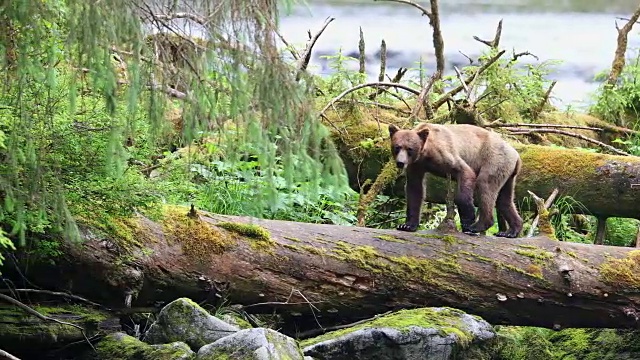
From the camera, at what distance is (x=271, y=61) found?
10.7 feet

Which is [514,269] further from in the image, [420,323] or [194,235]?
[194,235]

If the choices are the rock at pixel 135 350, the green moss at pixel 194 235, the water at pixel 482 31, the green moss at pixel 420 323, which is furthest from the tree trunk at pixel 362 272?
the water at pixel 482 31

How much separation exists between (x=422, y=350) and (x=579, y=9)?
A: 2514 centimetres

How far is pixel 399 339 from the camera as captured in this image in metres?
5.36

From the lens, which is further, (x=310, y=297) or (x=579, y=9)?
(x=579, y=9)

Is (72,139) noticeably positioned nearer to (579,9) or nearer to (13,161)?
(13,161)

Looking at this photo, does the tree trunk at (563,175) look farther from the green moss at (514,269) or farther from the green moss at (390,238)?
the green moss at (390,238)

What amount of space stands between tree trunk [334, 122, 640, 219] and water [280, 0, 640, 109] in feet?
26.7

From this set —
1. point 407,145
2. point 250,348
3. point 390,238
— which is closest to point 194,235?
point 250,348

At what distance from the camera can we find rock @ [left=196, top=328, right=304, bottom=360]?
4.54 m

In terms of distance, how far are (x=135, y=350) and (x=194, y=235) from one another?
859mm

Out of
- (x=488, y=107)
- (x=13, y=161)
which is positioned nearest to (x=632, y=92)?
(x=488, y=107)

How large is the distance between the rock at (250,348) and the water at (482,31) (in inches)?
463

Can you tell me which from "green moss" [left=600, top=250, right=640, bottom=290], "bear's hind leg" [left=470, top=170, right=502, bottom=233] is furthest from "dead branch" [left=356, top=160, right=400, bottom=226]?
"green moss" [left=600, top=250, right=640, bottom=290]
